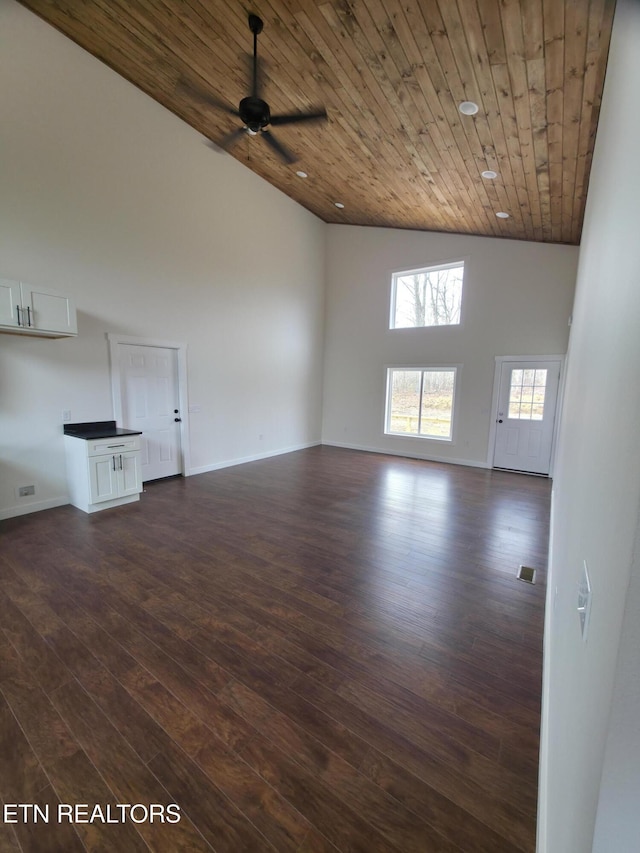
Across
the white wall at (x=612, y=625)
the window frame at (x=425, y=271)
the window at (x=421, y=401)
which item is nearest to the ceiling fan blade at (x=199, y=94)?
the white wall at (x=612, y=625)

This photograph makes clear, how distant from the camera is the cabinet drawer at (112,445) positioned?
395 centimetres

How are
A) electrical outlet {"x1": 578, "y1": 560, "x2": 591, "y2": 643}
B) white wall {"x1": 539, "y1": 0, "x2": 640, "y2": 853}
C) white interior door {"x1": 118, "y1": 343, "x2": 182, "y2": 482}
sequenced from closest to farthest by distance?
1. white wall {"x1": 539, "y1": 0, "x2": 640, "y2": 853}
2. electrical outlet {"x1": 578, "y1": 560, "x2": 591, "y2": 643}
3. white interior door {"x1": 118, "y1": 343, "x2": 182, "y2": 482}

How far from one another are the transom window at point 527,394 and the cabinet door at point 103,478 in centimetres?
620

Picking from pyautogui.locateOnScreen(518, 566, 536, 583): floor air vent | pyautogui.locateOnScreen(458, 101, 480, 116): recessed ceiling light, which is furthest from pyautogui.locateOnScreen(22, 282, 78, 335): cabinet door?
pyautogui.locateOnScreen(518, 566, 536, 583): floor air vent

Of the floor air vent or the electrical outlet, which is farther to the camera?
the floor air vent

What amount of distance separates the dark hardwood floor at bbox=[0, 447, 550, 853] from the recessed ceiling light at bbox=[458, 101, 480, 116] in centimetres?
396

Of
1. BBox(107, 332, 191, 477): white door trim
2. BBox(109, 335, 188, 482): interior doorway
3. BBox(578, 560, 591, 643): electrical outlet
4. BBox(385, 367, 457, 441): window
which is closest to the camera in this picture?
BBox(578, 560, 591, 643): electrical outlet

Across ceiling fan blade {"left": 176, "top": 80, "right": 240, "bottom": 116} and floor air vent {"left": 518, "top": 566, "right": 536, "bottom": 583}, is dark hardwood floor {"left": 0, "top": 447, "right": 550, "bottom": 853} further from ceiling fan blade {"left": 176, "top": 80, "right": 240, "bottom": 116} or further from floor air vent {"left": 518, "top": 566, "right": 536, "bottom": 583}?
ceiling fan blade {"left": 176, "top": 80, "right": 240, "bottom": 116}

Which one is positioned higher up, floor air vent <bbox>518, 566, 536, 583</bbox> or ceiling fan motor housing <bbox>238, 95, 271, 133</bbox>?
ceiling fan motor housing <bbox>238, 95, 271, 133</bbox>

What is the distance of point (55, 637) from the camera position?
2.06 m

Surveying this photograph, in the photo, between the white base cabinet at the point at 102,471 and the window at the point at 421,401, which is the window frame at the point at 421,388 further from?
the white base cabinet at the point at 102,471

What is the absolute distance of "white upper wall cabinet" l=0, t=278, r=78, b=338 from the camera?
3344 millimetres

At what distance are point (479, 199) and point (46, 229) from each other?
17.5 feet

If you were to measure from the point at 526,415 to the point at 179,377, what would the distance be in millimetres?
5782
